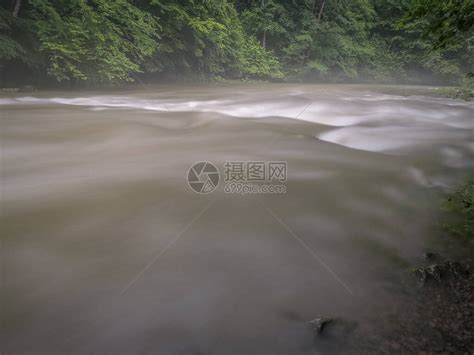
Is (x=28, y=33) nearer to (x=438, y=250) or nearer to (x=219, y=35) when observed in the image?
(x=219, y=35)

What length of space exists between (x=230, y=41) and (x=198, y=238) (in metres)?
16.6

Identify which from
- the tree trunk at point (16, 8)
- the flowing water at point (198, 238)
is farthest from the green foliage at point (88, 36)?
the flowing water at point (198, 238)

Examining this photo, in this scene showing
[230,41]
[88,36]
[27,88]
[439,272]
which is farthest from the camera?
[230,41]

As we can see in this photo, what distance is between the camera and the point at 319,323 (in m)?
1.55

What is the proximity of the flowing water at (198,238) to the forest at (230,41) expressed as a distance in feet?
5.02

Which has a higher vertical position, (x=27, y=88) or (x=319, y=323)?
(x=27, y=88)

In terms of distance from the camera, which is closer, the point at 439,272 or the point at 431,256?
the point at 439,272

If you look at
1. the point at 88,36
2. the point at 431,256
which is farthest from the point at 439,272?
the point at 88,36

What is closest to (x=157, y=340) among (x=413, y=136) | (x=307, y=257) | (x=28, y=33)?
(x=307, y=257)

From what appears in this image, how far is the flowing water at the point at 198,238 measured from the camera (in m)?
1.54

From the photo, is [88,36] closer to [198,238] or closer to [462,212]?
[198,238]

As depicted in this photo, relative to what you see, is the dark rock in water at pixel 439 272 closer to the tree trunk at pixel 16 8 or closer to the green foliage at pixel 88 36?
the green foliage at pixel 88 36

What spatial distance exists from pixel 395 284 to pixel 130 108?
7035mm

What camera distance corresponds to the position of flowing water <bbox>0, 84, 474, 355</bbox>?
154cm
